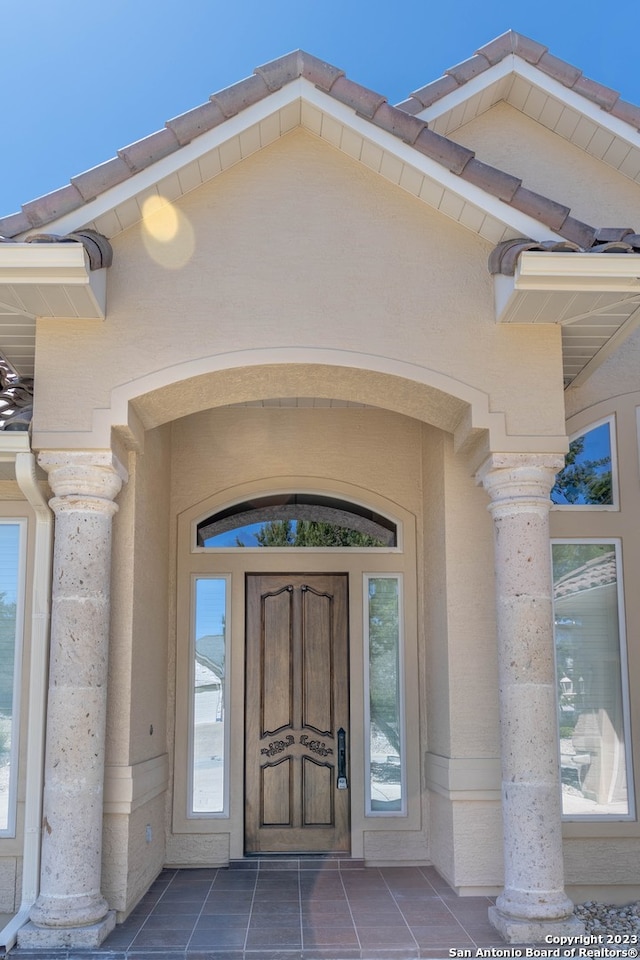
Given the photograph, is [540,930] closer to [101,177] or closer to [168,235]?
[168,235]

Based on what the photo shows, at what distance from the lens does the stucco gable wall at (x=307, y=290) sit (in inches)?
237

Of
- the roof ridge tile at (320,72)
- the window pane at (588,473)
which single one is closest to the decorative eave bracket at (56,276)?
the roof ridge tile at (320,72)

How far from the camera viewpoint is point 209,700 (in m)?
8.20

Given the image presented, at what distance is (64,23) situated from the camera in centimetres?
2092

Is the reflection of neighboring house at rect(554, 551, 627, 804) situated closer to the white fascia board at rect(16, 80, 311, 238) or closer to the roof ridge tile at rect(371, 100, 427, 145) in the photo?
the roof ridge tile at rect(371, 100, 427, 145)

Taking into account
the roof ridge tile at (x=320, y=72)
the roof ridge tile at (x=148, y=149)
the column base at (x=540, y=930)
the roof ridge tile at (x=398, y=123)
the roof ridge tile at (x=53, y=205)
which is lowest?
the column base at (x=540, y=930)

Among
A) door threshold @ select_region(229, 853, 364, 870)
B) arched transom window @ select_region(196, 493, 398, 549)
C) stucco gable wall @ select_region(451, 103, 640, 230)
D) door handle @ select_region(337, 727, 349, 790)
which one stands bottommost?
door threshold @ select_region(229, 853, 364, 870)

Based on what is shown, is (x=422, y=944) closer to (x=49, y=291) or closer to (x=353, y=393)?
(x=353, y=393)

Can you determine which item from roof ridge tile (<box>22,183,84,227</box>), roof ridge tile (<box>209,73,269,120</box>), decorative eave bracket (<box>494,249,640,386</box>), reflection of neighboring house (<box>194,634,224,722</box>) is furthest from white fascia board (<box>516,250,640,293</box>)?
reflection of neighboring house (<box>194,634,224,722</box>)

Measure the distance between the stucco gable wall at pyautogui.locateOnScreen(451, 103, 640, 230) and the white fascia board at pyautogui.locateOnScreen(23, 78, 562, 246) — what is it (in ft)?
8.03

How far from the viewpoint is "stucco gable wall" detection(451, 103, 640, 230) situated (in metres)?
8.11

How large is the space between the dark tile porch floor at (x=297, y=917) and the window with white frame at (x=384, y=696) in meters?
0.64

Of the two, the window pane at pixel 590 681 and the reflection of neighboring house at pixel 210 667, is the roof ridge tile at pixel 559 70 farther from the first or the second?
the reflection of neighboring house at pixel 210 667

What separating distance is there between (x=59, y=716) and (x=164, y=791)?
8.10ft
